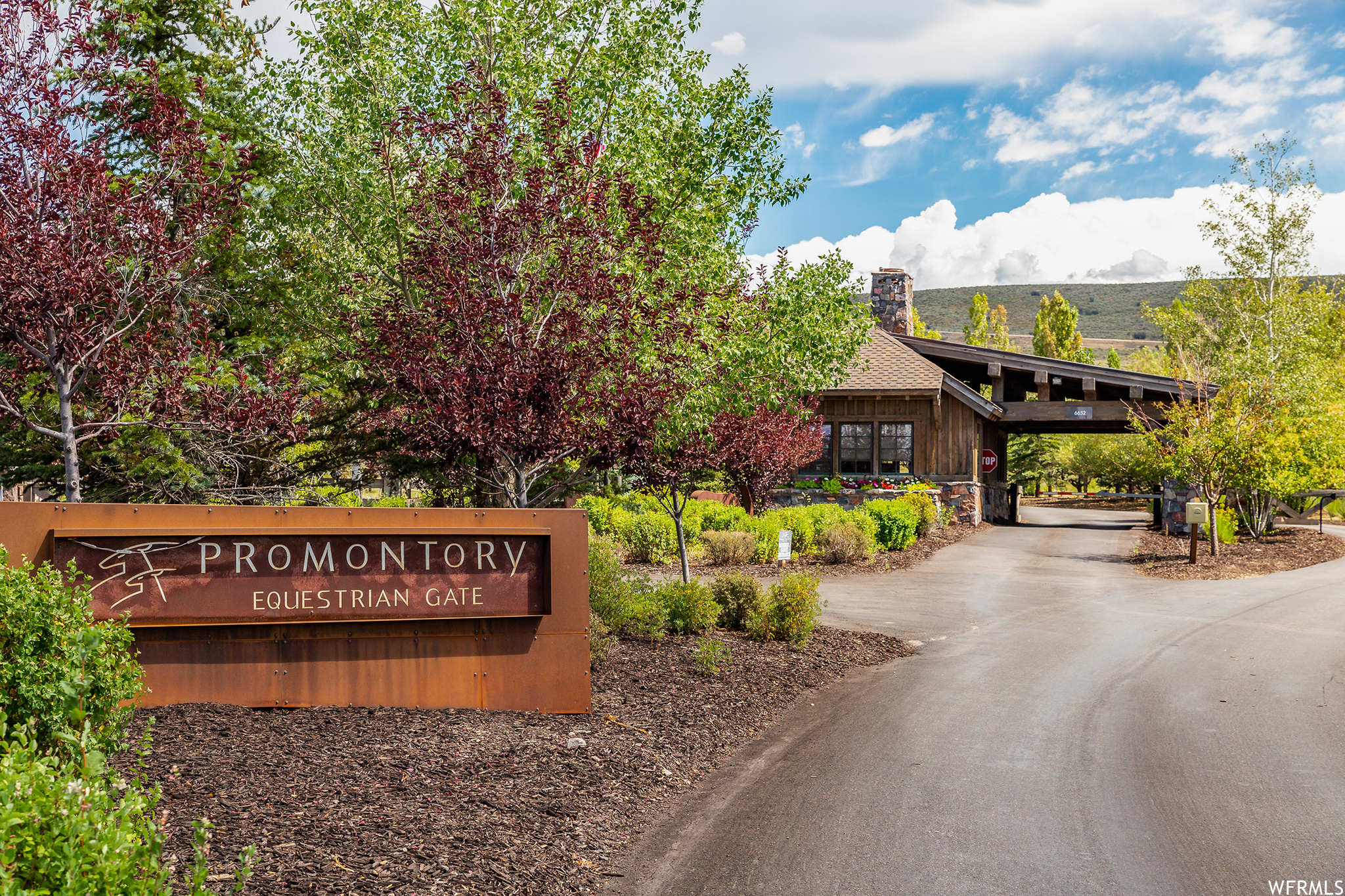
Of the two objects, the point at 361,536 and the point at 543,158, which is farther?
the point at 543,158

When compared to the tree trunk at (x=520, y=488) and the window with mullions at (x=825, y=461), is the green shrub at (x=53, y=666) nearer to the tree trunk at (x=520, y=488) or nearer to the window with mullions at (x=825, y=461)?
the tree trunk at (x=520, y=488)

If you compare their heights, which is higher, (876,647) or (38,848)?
(38,848)

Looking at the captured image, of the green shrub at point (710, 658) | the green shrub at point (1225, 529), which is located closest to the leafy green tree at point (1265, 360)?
the green shrub at point (1225, 529)

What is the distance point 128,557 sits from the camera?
18.0 ft

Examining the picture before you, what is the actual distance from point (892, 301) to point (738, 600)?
20652mm

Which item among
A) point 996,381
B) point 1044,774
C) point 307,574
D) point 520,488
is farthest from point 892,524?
point 307,574

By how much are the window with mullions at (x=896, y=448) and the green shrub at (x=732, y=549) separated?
9251 millimetres

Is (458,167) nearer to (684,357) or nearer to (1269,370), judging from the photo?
(684,357)

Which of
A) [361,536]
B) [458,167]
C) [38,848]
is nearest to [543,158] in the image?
[458,167]

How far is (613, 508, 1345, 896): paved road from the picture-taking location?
4492 millimetres

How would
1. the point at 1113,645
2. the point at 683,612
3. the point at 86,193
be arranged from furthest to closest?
the point at 1113,645 < the point at 683,612 < the point at 86,193

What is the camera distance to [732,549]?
654 inches

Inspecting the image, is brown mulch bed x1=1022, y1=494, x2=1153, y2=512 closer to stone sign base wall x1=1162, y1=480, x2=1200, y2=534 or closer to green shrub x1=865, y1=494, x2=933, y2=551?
stone sign base wall x1=1162, y1=480, x2=1200, y2=534

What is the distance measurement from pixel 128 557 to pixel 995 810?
5333mm
